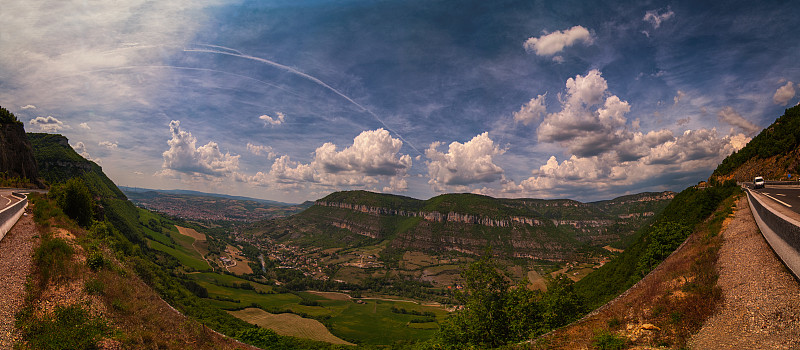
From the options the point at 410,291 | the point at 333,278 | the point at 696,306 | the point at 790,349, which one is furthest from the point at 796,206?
the point at 333,278

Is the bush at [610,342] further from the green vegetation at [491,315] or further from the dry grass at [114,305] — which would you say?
the dry grass at [114,305]

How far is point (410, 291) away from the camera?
174250 millimetres

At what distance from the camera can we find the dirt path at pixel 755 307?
33.6ft

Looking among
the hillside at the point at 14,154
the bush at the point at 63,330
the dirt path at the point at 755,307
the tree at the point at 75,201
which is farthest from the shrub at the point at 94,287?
the hillside at the point at 14,154

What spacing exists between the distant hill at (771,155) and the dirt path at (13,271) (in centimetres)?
7887

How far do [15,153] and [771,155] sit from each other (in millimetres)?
139221

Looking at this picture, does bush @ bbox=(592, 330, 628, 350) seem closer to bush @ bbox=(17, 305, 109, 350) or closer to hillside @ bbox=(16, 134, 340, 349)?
hillside @ bbox=(16, 134, 340, 349)

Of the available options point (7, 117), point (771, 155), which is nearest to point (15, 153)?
point (7, 117)

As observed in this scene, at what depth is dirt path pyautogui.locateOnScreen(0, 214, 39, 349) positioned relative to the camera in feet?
40.5

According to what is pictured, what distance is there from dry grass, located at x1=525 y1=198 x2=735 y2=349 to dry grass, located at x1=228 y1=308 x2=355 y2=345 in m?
81.6

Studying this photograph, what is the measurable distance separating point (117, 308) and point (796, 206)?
155ft

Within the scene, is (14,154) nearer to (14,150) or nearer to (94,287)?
(14,150)

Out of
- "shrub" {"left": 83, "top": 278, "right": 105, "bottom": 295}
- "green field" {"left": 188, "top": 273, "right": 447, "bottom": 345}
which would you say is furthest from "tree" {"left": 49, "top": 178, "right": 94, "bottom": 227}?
"green field" {"left": 188, "top": 273, "right": 447, "bottom": 345}

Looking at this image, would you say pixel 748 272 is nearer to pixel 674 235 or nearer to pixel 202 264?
pixel 674 235
